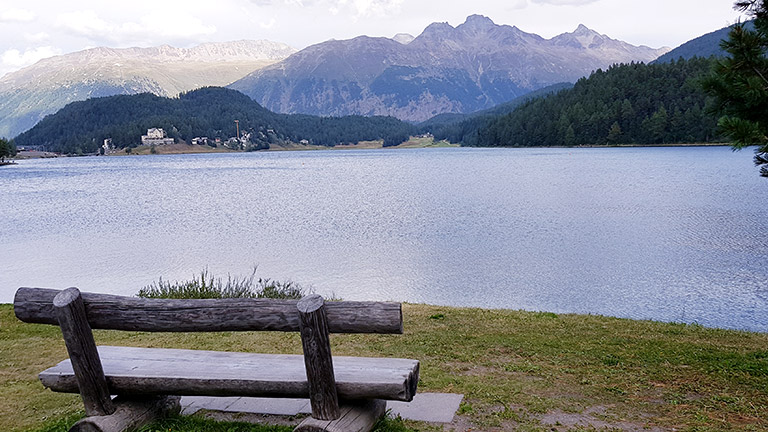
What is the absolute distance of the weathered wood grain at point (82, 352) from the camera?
550 centimetres

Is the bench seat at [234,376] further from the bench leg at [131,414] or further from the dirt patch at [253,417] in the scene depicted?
the dirt patch at [253,417]

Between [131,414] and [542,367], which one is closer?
[131,414]

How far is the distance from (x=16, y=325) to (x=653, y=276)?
21.7 metres

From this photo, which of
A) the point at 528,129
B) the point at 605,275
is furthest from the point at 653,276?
the point at 528,129

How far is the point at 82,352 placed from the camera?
569cm

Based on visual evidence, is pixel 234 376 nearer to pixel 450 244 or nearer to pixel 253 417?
pixel 253 417

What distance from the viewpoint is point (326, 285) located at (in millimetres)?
23703

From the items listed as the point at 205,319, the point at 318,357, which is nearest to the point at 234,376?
the point at 205,319

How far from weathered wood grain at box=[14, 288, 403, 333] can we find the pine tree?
556cm

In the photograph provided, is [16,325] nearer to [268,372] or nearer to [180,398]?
[180,398]

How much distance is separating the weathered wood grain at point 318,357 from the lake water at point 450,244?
50.1 feet

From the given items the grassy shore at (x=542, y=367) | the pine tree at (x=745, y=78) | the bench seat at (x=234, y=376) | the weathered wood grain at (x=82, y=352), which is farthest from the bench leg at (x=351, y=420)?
the pine tree at (x=745, y=78)

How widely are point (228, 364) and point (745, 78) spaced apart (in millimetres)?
7440

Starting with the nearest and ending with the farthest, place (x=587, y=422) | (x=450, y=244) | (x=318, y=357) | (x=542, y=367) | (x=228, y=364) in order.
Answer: (x=318, y=357), (x=228, y=364), (x=587, y=422), (x=542, y=367), (x=450, y=244)
